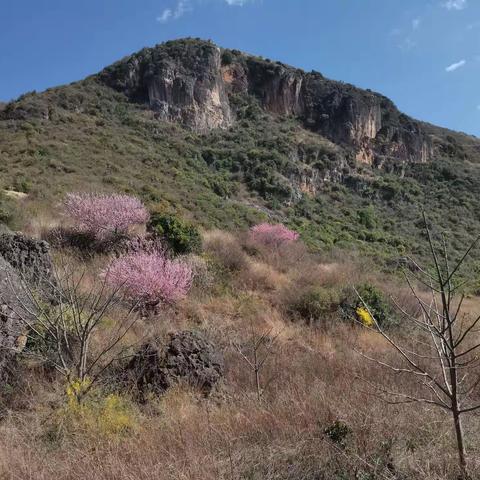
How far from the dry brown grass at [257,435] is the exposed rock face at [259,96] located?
46.3m

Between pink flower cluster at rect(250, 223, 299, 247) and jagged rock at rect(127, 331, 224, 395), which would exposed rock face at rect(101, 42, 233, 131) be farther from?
jagged rock at rect(127, 331, 224, 395)

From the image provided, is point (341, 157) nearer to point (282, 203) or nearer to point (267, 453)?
point (282, 203)

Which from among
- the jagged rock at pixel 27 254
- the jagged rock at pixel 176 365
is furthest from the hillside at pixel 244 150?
the jagged rock at pixel 176 365

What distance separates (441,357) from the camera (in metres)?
2.45

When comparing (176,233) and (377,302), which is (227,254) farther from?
(377,302)

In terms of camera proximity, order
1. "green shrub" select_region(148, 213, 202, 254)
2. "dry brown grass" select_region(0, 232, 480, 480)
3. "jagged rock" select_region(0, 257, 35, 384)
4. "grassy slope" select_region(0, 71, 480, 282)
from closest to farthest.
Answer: "dry brown grass" select_region(0, 232, 480, 480), "jagged rock" select_region(0, 257, 35, 384), "green shrub" select_region(148, 213, 202, 254), "grassy slope" select_region(0, 71, 480, 282)

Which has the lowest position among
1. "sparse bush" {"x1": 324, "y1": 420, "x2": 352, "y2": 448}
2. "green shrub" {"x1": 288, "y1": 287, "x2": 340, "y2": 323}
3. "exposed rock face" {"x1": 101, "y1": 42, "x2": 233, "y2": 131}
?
"green shrub" {"x1": 288, "y1": 287, "x2": 340, "y2": 323}

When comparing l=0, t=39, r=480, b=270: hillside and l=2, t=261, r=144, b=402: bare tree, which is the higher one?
l=0, t=39, r=480, b=270: hillside

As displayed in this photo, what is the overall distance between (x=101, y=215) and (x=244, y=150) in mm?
36559

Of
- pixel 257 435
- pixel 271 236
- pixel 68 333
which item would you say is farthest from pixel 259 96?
pixel 257 435

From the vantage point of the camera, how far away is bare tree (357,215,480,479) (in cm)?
218

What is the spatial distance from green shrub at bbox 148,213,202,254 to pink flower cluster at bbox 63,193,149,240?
509 millimetres

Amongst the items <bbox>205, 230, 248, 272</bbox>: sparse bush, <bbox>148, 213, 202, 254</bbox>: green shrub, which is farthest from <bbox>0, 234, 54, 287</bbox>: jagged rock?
<bbox>205, 230, 248, 272</bbox>: sparse bush

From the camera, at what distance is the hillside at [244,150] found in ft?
87.5
